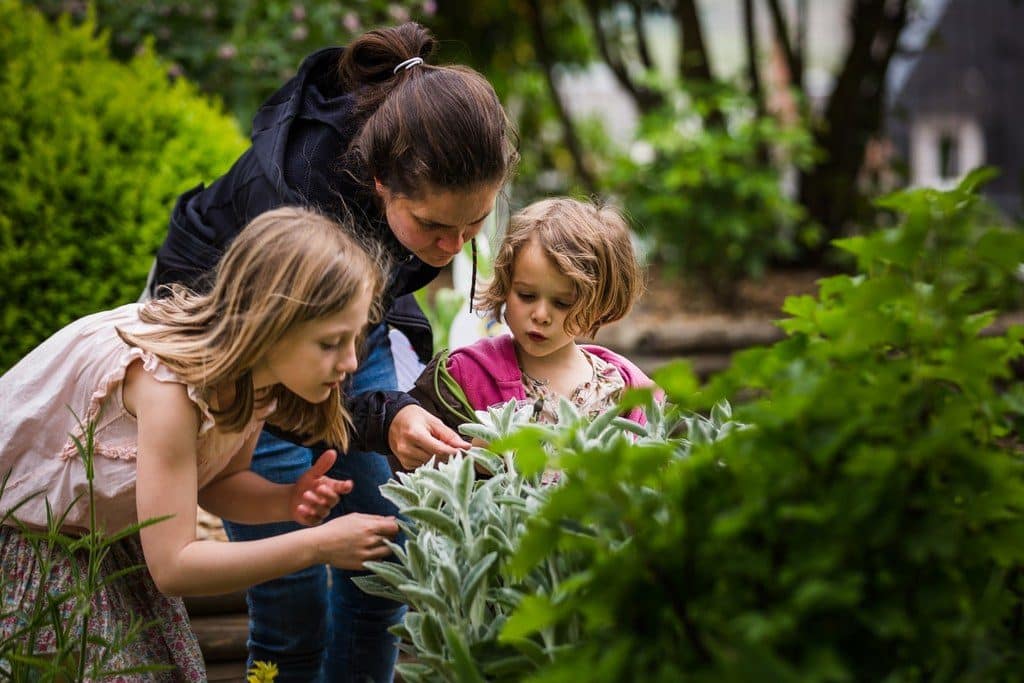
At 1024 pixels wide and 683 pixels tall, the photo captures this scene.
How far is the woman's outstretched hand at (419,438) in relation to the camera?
1916mm

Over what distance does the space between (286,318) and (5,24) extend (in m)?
2.79

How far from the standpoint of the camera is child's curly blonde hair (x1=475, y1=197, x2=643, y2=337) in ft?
7.10

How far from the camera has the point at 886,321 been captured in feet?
4.03

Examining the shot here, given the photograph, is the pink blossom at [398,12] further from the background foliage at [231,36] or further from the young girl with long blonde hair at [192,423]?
the young girl with long blonde hair at [192,423]

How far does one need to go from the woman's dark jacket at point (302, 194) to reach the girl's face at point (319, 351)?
0.33 metres

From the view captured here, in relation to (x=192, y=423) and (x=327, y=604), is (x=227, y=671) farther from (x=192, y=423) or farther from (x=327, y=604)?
(x=192, y=423)

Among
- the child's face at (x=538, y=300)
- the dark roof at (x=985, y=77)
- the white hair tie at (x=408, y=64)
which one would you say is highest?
the white hair tie at (x=408, y=64)

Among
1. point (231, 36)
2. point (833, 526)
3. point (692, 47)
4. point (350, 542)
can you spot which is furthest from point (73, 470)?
point (692, 47)

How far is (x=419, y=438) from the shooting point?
6.34 feet

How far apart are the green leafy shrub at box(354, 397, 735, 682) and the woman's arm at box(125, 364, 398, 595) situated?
0.24 ft

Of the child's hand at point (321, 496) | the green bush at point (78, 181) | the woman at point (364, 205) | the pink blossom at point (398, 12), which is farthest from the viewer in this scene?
the pink blossom at point (398, 12)

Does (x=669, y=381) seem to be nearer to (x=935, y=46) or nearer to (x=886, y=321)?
(x=886, y=321)

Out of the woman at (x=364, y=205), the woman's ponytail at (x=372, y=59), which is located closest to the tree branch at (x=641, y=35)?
the woman at (x=364, y=205)

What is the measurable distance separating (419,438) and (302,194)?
21.8 inches
